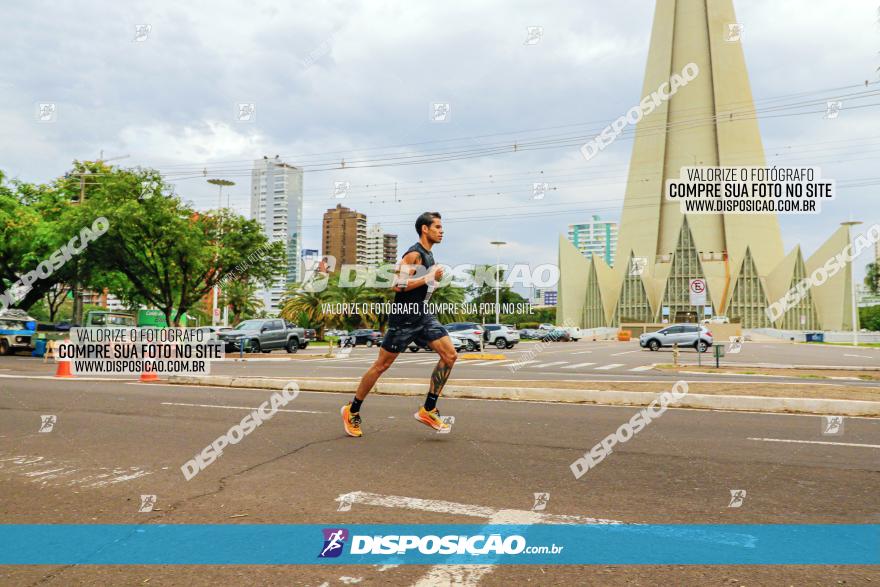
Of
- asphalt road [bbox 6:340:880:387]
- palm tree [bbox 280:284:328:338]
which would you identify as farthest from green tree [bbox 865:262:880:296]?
palm tree [bbox 280:284:328:338]

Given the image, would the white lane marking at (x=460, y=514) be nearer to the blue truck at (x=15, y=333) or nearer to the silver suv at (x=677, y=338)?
the blue truck at (x=15, y=333)

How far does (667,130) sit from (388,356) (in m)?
93.6

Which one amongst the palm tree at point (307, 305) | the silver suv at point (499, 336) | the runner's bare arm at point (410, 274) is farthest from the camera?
the palm tree at point (307, 305)

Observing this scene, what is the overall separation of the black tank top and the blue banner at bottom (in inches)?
111

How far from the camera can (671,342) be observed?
3734cm

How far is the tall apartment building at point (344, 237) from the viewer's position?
109688 mm

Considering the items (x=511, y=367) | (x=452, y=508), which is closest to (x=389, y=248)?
(x=511, y=367)

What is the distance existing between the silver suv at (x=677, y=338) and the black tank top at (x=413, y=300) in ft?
108

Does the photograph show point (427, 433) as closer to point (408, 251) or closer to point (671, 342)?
point (408, 251)

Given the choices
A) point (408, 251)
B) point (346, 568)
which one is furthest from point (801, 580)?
point (408, 251)

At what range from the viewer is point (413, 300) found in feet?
19.2

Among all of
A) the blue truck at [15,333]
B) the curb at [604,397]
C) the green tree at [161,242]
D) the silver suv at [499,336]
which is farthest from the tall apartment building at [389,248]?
the curb at [604,397]

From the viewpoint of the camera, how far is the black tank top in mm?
5863

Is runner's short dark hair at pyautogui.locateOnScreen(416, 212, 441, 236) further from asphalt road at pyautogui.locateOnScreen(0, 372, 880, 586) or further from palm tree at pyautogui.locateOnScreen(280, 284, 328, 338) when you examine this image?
palm tree at pyautogui.locateOnScreen(280, 284, 328, 338)
